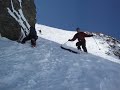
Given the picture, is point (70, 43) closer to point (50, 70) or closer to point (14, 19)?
point (14, 19)

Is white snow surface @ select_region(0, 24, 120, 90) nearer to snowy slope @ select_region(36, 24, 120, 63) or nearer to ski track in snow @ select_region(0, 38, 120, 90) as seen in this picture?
ski track in snow @ select_region(0, 38, 120, 90)

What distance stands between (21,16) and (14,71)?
5749 millimetres

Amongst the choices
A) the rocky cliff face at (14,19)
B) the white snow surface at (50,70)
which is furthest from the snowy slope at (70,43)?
the white snow surface at (50,70)

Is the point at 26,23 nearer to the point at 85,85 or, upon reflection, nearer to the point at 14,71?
the point at 14,71

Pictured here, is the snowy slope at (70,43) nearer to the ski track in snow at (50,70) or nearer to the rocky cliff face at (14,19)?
the rocky cliff face at (14,19)

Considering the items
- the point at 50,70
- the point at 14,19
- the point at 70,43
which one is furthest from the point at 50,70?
the point at 70,43

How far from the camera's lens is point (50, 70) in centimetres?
1206

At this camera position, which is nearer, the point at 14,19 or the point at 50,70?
the point at 50,70

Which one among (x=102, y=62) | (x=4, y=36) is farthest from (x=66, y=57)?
(x=4, y=36)

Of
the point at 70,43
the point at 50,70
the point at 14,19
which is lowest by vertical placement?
the point at 50,70

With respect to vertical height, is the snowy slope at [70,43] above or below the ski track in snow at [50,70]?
above

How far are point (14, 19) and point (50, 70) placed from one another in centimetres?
522

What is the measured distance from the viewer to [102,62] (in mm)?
14461

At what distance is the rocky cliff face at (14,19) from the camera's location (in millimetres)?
15883
